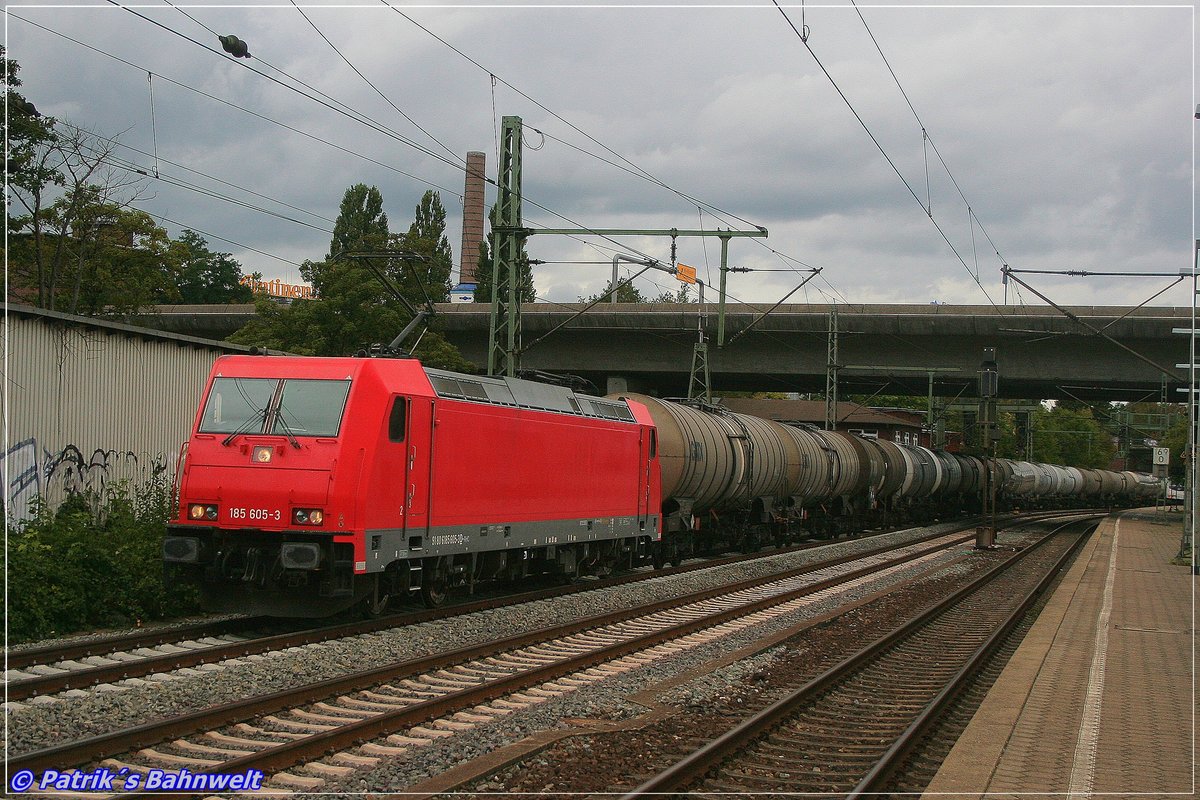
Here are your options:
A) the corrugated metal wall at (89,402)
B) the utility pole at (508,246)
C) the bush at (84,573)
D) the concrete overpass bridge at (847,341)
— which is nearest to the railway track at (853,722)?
the bush at (84,573)

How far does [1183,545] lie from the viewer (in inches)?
1241

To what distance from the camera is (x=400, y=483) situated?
1348 cm

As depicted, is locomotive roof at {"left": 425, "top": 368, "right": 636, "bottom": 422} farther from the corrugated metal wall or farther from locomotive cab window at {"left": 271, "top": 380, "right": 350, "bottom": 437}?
the corrugated metal wall

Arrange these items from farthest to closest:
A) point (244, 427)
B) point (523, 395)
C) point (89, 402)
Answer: point (523, 395) → point (89, 402) → point (244, 427)

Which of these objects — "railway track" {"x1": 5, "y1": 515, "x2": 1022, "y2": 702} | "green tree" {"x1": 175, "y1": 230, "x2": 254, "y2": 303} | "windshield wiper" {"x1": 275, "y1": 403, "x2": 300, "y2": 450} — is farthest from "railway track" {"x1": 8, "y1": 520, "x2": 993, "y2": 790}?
"green tree" {"x1": 175, "y1": 230, "x2": 254, "y2": 303}

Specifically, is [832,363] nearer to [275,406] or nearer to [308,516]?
[275,406]

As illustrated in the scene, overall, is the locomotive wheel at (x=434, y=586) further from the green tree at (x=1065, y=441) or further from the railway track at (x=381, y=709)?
the green tree at (x=1065, y=441)

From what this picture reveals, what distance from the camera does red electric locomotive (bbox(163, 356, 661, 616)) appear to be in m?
12.6

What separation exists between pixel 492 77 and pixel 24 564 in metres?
11.2

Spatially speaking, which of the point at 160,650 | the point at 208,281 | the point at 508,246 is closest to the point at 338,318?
the point at 508,246

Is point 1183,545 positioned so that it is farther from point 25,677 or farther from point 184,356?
point 25,677

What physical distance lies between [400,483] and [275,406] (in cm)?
170

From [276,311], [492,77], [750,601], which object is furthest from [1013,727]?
[276,311]

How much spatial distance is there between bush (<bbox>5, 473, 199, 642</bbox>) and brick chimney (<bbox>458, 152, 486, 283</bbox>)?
6082cm
